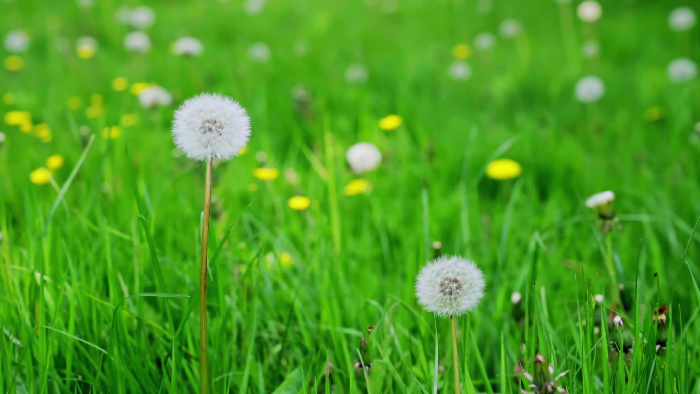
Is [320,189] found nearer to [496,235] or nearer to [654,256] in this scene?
[496,235]

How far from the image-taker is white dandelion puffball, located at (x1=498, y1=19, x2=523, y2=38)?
4086 mm

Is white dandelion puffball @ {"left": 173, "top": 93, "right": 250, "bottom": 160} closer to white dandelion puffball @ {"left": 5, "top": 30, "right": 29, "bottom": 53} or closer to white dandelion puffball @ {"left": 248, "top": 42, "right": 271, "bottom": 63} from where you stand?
white dandelion puffball @ {"left": 248, "top": 42, "right": 271, "bottom": 63}

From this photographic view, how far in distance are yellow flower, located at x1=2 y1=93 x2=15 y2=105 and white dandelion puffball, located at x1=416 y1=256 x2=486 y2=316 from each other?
2558mm

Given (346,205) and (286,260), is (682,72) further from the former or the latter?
(286,260)

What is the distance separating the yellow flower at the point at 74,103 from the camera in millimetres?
2759

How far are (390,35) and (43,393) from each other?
3853 millimetres

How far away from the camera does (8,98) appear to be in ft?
8.75

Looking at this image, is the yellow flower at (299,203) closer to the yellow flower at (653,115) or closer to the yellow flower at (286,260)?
the yellow flower at (286,260)

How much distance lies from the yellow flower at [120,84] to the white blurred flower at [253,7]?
1.88m

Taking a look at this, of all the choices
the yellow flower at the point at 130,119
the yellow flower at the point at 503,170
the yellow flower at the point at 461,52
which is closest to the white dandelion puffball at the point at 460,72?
the yellow flower at the point at 461,52

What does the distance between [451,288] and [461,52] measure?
10.8 ft

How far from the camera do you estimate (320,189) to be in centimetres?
198

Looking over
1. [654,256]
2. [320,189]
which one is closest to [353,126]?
[320,189]

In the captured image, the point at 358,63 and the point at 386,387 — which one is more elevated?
the point at 358,63
